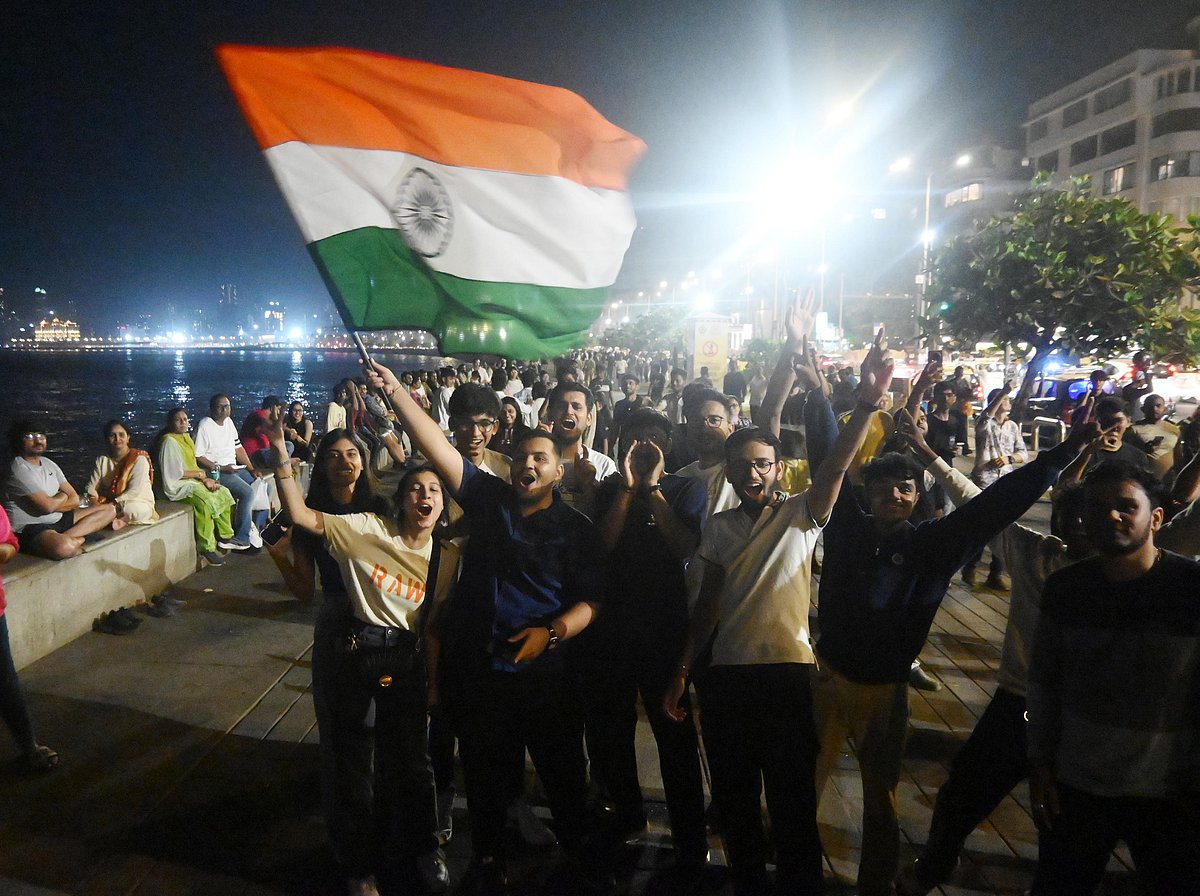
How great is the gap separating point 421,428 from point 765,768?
72.1 inches

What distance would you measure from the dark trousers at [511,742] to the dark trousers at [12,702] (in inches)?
91.7

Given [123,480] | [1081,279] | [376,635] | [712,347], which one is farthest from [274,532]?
[712,347]

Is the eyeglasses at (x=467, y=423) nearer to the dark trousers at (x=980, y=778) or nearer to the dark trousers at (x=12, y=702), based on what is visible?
the dark trousers at (x=12, y=702)

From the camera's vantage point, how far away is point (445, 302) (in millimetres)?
4266

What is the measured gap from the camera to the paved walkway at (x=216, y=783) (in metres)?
3.44

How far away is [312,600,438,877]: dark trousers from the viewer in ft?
10.8

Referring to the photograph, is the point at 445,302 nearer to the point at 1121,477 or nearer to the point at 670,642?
the point at 670,642

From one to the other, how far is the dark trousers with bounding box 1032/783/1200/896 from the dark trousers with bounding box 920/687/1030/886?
461mm

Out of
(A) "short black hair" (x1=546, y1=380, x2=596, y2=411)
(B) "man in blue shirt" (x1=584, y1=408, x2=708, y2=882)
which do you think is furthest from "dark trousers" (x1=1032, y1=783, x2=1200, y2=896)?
(A) "short black hair" (x1=546, y1=380, x2=596, y2=411)

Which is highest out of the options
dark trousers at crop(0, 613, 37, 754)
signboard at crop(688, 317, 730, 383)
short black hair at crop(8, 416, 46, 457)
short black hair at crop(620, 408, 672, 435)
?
signboard at crop(688, 317, 730, 383)

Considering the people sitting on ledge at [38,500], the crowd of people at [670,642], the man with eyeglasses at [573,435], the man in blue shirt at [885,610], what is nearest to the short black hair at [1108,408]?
the crowd of people at [670,642]

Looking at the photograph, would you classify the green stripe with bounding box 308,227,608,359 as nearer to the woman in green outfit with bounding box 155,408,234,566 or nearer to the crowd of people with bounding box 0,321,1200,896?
the crowd of people with bounding box 0,321,1200,896

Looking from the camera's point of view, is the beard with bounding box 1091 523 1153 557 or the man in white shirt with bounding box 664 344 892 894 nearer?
the beard with bounding box 1091 523 1153 557

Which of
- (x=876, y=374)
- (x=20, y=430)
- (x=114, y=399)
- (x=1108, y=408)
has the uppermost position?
(x=876, y=374)
